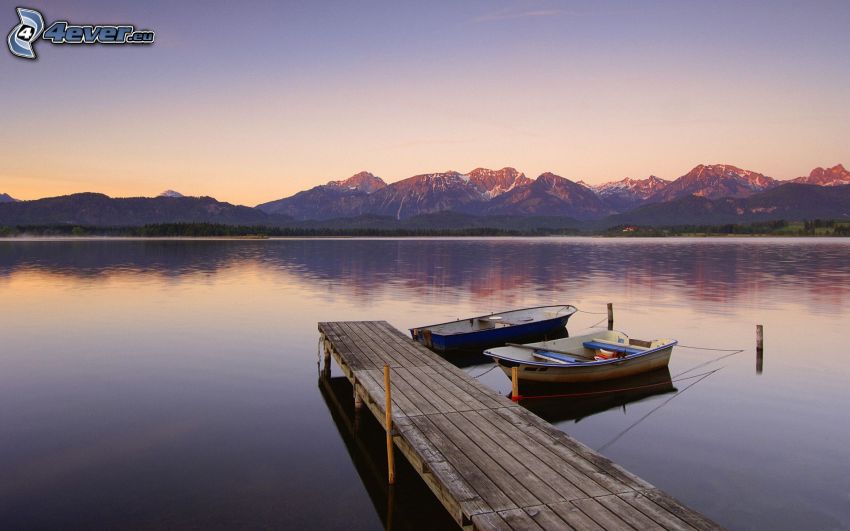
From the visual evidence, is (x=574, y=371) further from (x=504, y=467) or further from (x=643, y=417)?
(x=504, y=467)

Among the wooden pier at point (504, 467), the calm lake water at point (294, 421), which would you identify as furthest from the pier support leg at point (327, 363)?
the wooden pier at point (504, 467)

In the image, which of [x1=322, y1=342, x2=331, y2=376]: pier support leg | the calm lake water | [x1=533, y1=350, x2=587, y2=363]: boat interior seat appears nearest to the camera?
the calm lake water

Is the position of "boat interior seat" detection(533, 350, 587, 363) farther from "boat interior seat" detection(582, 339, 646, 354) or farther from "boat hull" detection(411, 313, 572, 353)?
"boat hull" detection(411, 313, 572, 353)

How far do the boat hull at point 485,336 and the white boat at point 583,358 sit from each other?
197 inches

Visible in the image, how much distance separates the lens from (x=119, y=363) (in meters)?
26.3

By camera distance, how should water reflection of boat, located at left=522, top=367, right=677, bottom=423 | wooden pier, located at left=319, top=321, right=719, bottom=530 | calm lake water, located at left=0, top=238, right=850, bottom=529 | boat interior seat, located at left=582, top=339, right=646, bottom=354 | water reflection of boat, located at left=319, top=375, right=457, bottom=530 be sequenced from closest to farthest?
wooden pier, located at left=319, top=321, right=719, bottom=530 < water reflection of boat, located at left=319, top=375, right=457, bottom=530 < calm lake water, located at left=0, top=238, right=850, bottom=529 < water reflection of boat, located at left=522, top=367, right=677, bottom=423 < boat interior seat, located at left=582, top=339, right=646, bottom=354

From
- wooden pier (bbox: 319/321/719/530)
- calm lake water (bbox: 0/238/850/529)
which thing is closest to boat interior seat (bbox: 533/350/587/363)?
calm lake water (bbox: 0/238/850/529)

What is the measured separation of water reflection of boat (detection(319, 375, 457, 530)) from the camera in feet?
41.4

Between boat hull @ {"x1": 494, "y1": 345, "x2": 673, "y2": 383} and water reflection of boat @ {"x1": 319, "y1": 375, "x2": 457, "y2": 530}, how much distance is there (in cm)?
571

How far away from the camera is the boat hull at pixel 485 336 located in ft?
90.3

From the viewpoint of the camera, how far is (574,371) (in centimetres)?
2073

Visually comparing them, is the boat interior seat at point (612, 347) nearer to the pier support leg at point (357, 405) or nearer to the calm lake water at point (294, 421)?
the calm lake water at point (294, 421)

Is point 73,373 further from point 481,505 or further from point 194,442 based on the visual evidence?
point 481,505

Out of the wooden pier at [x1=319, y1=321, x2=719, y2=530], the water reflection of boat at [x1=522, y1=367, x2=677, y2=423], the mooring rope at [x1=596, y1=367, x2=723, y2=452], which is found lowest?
the mooring rope at [x1=596, y1=367, x2=723, y2=452]
